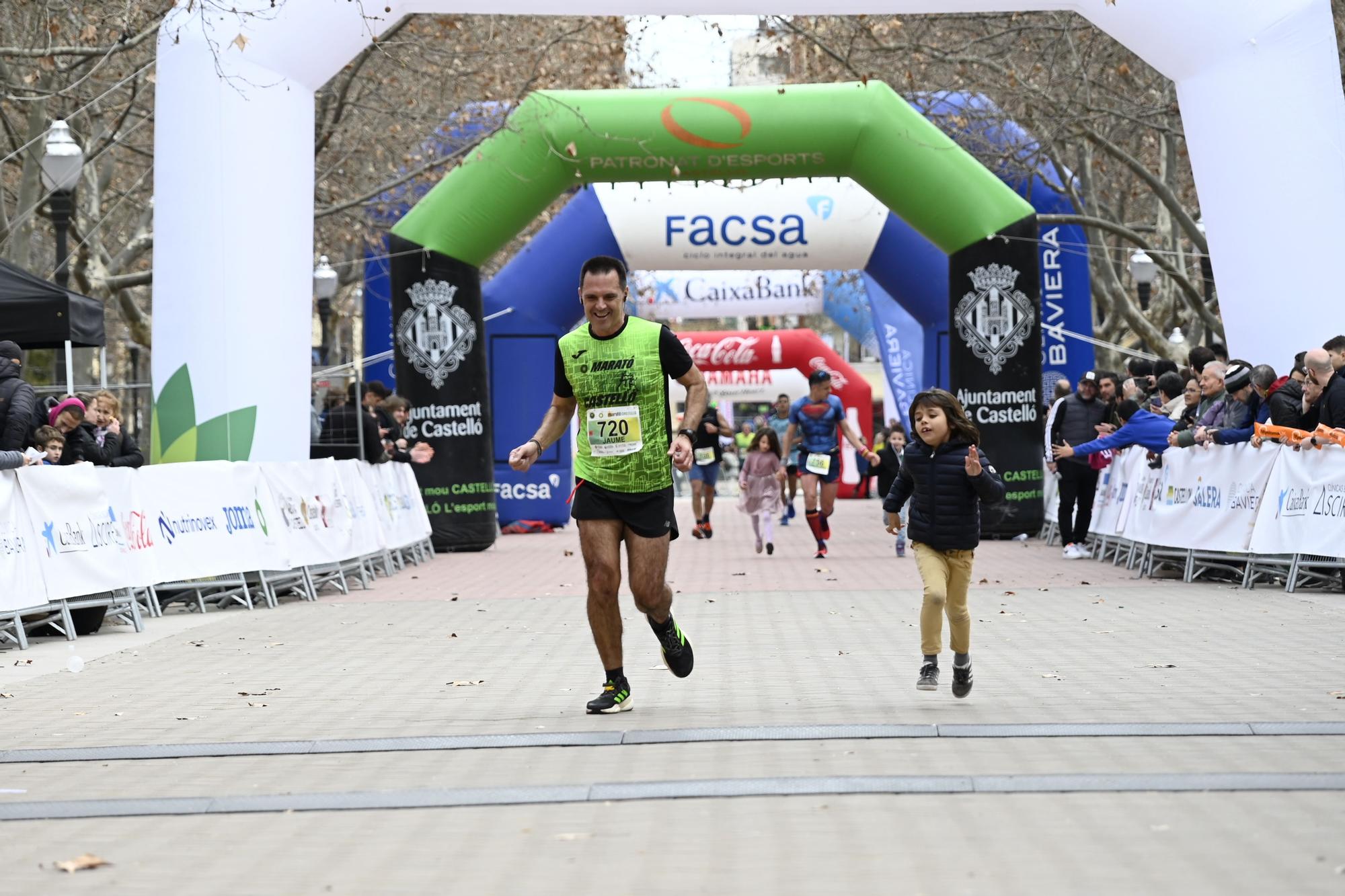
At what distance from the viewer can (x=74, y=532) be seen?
1166 cm

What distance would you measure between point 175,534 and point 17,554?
2.04 meters

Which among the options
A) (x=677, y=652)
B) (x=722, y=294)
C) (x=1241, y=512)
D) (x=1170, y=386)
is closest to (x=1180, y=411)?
(x=1170, y=386)

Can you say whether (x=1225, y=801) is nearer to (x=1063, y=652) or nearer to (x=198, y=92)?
Result: (x=1063, y=652)

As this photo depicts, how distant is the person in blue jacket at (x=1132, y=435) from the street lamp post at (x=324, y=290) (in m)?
14.0

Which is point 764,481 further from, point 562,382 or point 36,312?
point 562,382

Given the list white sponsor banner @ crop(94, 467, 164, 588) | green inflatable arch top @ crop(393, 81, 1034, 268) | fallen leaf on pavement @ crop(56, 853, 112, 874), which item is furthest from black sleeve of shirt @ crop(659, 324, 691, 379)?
green inflatable arch top @ crop(393, 81, 1034, 268)

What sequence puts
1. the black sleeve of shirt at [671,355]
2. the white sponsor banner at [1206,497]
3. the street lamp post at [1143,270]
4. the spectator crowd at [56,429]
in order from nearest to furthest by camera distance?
the black sleeve of shirt at [671,355] < the spectator crowd at [56,429] < the white sponsor banner at [1206,497] < the street lamp post at [1143,270]

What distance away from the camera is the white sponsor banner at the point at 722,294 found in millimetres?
34438

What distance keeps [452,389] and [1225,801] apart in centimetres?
1600

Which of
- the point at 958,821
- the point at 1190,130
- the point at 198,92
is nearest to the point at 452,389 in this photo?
the point at 198,92

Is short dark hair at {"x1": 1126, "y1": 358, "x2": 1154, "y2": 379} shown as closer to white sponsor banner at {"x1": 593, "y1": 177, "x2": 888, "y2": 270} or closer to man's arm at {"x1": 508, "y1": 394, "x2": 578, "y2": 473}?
white sponsor banner at {"x1": 593, "y1": 177, "x2": 888, "y2": 270}

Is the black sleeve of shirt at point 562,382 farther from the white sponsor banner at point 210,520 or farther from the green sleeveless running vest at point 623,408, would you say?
the white sponsor banner at point 210,520

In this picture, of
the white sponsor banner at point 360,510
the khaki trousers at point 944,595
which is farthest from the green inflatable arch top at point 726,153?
the khaki trousers at point 944,595

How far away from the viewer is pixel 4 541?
10875 millimetres
